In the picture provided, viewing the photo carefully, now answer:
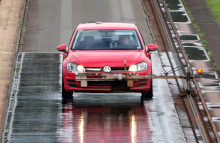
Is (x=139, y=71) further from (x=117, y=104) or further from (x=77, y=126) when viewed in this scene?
(x=77, y=126)

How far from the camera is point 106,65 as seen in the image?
16.9 meters

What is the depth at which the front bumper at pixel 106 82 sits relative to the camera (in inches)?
656

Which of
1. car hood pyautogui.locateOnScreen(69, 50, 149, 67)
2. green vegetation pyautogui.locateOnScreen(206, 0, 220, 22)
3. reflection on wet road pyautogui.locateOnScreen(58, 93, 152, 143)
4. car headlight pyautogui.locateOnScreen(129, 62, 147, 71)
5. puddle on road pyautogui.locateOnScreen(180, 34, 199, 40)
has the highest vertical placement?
green vegetation pyautogui.locateOnScreen(206, 0, 220, 22)

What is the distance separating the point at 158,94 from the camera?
18547mm

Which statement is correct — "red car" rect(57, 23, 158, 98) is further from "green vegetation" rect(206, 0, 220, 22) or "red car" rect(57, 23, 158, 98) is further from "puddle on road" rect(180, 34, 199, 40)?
"green vegetation" rect(206, 0, 220, 22)

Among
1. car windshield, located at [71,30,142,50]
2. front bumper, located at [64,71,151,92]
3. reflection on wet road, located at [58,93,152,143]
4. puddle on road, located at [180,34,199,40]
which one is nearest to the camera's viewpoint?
reflection on wet road, located at [58,93,152,143]

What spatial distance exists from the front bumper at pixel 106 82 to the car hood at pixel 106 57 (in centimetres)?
31

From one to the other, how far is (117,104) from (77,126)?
2.04 meters

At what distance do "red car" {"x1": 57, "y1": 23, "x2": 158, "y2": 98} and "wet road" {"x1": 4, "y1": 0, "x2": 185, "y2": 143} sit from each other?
0.44 metres

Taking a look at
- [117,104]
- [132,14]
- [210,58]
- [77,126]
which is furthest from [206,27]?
[77,126]

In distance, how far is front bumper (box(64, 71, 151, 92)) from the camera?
54.7 feet

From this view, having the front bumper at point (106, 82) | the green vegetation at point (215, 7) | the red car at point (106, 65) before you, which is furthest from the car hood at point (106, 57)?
the green vegetation at point (215, 7)

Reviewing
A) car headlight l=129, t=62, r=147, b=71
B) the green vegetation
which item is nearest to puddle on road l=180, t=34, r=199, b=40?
the green vegetation

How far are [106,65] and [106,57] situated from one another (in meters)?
0.41
